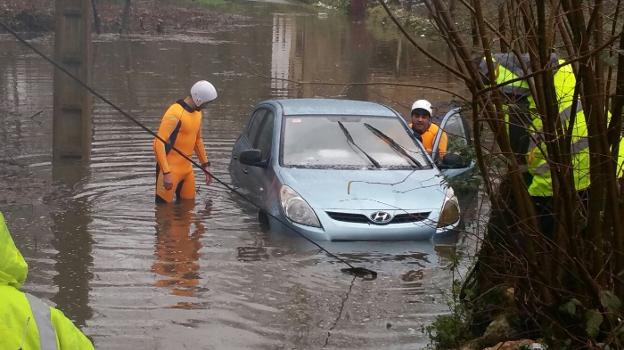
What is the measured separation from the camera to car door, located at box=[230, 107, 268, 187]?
12.5 meters

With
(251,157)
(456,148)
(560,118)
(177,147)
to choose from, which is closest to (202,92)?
(177,147)

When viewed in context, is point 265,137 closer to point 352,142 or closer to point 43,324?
point 352,142

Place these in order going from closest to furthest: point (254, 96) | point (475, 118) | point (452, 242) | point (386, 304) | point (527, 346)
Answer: point (475, 118), point (527, 346), point (386, 304), point (452, 242), point (254, 96)

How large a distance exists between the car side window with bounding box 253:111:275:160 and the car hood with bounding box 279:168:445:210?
0.81 meters

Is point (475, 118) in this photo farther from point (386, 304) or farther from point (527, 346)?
point (386, 304)

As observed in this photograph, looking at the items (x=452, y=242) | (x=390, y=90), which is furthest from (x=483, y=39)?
(x=390, y=90)

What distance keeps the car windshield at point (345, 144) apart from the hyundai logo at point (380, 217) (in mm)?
1005

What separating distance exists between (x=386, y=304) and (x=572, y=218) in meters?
3.58

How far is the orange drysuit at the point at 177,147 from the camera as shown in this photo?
40.5 feet

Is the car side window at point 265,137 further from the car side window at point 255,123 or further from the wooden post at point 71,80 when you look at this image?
the wooden post at point 71,80

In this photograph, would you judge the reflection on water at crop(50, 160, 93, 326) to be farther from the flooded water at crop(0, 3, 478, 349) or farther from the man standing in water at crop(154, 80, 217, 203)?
the man standing in water at crop(154, 80, 217, 203)

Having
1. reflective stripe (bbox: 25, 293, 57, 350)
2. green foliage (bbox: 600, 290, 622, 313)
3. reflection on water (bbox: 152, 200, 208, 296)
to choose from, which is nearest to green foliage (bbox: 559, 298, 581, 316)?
green foliage (bbox: 600, 290, 622, 313)

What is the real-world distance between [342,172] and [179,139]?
2.21 metres

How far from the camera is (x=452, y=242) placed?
1076cm
